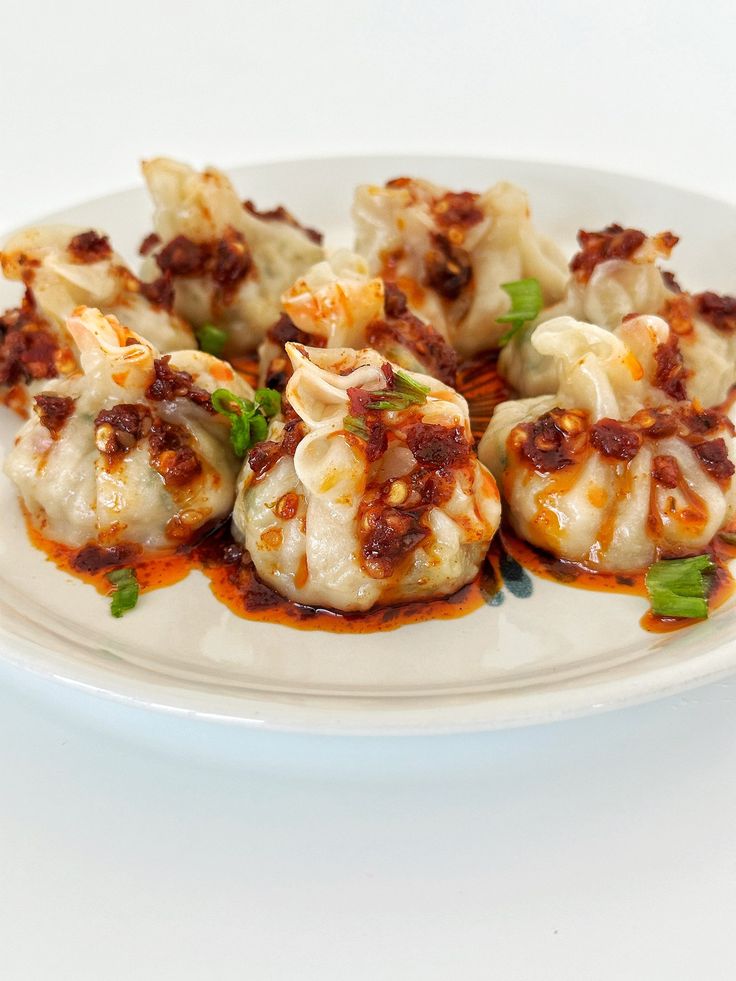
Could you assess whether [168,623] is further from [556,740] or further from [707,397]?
[707,397]

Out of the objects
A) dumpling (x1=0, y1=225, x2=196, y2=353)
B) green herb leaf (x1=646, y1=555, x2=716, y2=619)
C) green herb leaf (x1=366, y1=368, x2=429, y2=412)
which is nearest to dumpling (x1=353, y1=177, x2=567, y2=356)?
dumpling (x1=0, y1=225, x2=196, y2=353)

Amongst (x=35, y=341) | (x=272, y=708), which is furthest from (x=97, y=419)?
(x=272, y=708)

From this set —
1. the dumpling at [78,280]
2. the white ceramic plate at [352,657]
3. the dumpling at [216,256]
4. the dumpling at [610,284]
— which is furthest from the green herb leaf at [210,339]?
the dumpling at [610,284]

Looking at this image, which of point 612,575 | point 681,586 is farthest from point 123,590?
point 681,586

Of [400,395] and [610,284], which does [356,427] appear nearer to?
[400,395]

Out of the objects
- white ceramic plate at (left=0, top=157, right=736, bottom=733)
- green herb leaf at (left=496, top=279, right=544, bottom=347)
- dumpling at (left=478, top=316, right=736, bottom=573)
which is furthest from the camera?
green herb leaf at (left=496, top=279, right=544, bottom=347)

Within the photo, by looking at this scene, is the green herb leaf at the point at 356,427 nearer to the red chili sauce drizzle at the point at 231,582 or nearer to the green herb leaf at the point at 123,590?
the red chili sauce drizzle at the point at 231,582

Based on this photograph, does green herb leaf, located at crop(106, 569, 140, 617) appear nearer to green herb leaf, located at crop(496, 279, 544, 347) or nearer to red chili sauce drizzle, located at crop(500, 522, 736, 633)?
red chili sauce drizzle, located at crop(500, 522, 736, 633)
